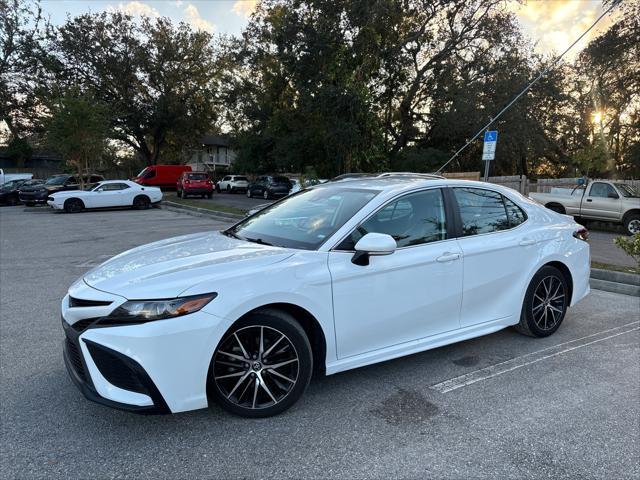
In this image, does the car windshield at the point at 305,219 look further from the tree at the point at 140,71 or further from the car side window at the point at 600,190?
the tree at the point at 140,71

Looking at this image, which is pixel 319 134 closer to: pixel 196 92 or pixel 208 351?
pixel 196 92

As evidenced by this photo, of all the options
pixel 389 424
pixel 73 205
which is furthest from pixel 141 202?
pixel 389 424

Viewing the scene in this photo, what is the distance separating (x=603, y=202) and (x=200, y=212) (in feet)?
49.5

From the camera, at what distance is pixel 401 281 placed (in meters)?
3.64

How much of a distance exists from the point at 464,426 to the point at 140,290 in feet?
7.49

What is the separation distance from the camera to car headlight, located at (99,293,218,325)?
2.82 m

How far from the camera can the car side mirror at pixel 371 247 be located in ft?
10.9

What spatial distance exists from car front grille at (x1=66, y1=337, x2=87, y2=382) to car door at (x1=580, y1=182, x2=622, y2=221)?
1635 centimetres

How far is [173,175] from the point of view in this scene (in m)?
36.7

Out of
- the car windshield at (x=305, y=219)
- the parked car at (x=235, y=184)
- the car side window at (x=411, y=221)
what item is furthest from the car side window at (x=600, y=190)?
the parked car at (x=235, y=184)

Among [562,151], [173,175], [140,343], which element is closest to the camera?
[140,343]

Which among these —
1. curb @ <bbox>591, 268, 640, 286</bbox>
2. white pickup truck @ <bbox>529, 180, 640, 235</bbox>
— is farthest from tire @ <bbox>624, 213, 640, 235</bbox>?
curb @ <bbox>591, 268, 640, 286</bbox>

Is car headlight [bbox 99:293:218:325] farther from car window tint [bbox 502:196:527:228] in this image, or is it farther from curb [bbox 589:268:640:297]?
curb [bbox 589:268:640:297]

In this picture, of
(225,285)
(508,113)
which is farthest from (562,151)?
(225,285)
